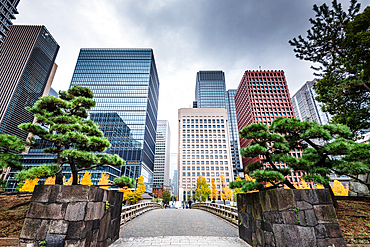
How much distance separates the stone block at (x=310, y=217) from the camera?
15.1ft

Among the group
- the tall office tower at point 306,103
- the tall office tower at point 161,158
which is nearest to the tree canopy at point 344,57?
the tall office tower at point 161,158

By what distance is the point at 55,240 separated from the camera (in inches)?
171

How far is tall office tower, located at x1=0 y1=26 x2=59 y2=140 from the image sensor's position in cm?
7144

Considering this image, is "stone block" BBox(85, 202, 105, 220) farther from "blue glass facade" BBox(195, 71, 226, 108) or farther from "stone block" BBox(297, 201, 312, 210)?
"blue glass facade" BBox(195, 71, 226, 108)

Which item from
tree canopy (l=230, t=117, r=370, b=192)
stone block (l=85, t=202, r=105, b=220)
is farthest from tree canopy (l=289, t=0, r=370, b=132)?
stone block (l=85, t=202, r=105, b=220)

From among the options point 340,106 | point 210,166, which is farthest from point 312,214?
point 210,166

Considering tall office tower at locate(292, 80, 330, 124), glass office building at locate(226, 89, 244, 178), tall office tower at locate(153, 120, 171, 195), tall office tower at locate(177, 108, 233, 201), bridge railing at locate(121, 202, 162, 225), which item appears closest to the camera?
bridge railing at locate(121, 202, 162, 225)

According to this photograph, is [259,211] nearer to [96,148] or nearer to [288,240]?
[288,240]

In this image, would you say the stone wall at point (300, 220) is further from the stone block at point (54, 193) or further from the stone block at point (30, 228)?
the stone block at point (30, 228)

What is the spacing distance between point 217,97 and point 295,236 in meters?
129

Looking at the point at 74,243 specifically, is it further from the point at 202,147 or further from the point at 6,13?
the point at 202,147

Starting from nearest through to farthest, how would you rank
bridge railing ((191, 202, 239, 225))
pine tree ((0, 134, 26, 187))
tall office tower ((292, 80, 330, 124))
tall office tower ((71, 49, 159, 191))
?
pine tree ((0, 134, 26, 187)) → bridge railing ((191, 202, 239, 225)) → tall office tower ((71, 49, 159, 191)) → tall office tower ((292, 80, 330, 124))

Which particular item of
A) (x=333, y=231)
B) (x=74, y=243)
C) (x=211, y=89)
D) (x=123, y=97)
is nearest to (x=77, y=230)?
(x=74, y=243)

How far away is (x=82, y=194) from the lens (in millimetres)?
4730
